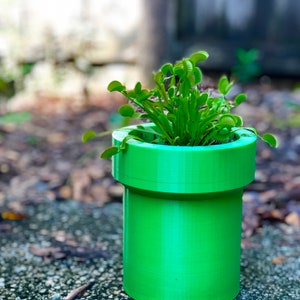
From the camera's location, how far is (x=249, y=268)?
1891 millimetres

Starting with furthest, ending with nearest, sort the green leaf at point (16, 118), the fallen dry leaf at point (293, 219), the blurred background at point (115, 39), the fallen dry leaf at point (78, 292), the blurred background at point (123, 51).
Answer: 1. the blurred background at point (115, 39)
2. the blurred background at point (123, 51)
3. the green leaf at point (16, 118)
4. the fallen dry leaf at point (293, 219)
5. the fallen dry leaf at point (78, 292)

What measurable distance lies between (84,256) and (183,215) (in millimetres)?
563

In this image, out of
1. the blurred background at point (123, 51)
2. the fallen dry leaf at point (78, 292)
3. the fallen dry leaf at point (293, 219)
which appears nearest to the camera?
the fallen dry leaf at point (78, 292)

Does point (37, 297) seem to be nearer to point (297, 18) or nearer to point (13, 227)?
point (13, 227)

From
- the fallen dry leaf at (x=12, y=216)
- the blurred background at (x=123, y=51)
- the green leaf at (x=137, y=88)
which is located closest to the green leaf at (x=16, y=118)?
the blurred background at (x=123, y=51)

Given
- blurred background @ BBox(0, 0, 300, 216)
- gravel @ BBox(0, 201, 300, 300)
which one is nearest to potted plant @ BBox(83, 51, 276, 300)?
gravel @ BBox(0, 201, 300, 300)

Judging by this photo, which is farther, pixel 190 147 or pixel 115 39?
pixel 115 39

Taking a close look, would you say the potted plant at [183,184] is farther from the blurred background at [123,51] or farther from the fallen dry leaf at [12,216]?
the blurred background at [123,51]

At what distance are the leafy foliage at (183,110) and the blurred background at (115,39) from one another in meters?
2.54

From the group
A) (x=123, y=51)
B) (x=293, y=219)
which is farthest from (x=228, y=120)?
(x=123, y=51)

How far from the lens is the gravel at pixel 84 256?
5.67 ft

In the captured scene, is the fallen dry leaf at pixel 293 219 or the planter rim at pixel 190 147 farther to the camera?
the fallen dry leaf at pixel 293 219

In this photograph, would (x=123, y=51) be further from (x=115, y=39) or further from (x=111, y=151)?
(x=111, y=151)

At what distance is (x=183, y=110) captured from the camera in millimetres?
1502
